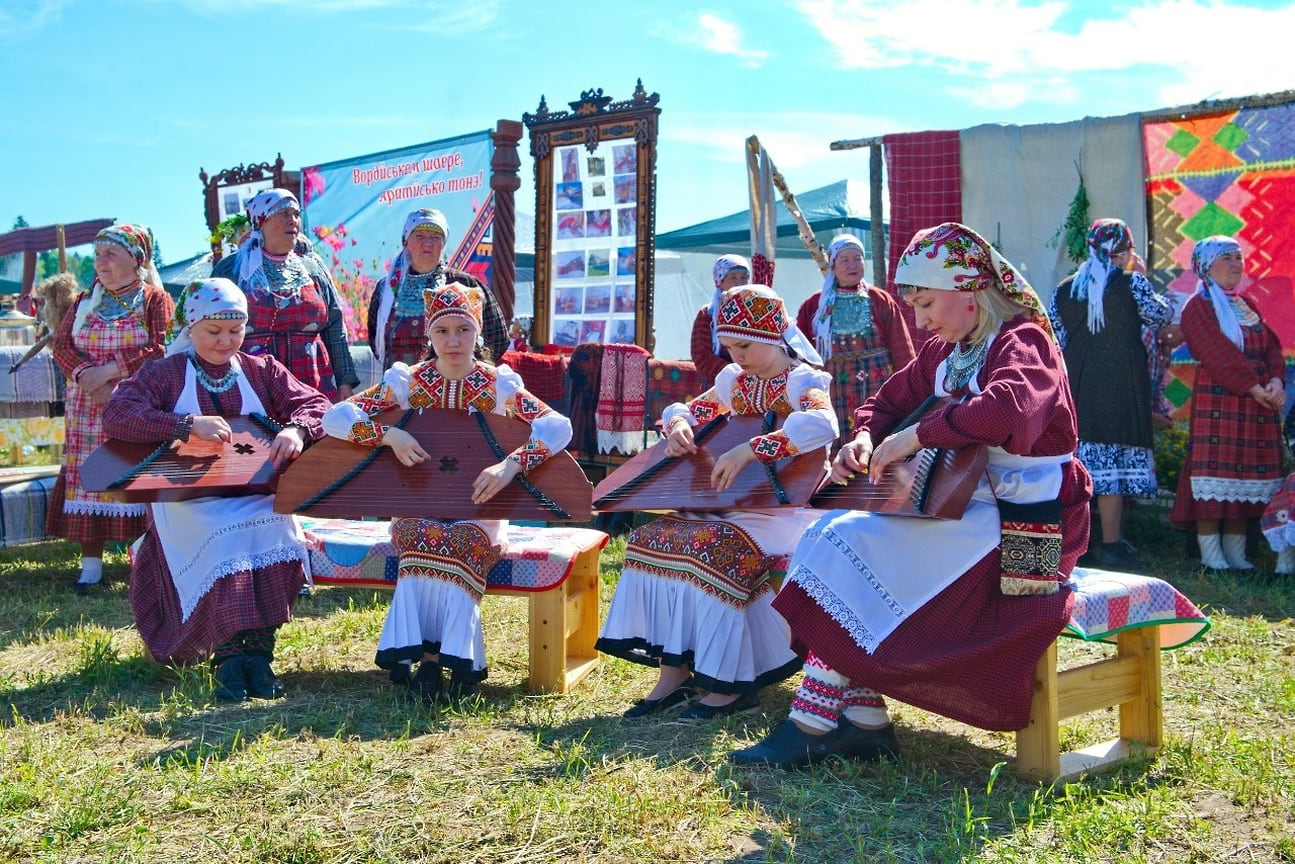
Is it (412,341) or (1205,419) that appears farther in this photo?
(1205,419)

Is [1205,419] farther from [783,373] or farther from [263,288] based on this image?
[263,288]

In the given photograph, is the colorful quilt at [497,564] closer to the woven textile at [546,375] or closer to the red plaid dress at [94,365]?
the red plaid dress at [94,365]

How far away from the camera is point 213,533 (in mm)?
4020

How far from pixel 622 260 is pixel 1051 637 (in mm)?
4773

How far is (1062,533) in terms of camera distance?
3.11 m

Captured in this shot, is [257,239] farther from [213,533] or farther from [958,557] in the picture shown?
[958,557]

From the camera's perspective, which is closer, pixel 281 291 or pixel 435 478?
pixel 435 478

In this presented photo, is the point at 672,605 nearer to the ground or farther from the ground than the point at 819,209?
nearer to the ground

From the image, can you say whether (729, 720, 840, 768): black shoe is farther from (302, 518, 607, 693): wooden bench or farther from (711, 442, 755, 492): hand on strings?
(302, 518, 607, 693): wooden bench

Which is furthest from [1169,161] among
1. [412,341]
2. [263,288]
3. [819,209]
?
[819,209]

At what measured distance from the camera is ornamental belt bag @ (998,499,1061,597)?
2992mm

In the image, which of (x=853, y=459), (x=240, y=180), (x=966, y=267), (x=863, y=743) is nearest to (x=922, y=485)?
(x=853, y=459)

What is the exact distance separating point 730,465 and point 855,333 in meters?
2.72

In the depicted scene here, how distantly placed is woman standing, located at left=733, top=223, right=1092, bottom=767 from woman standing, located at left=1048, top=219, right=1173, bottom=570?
3.16m
